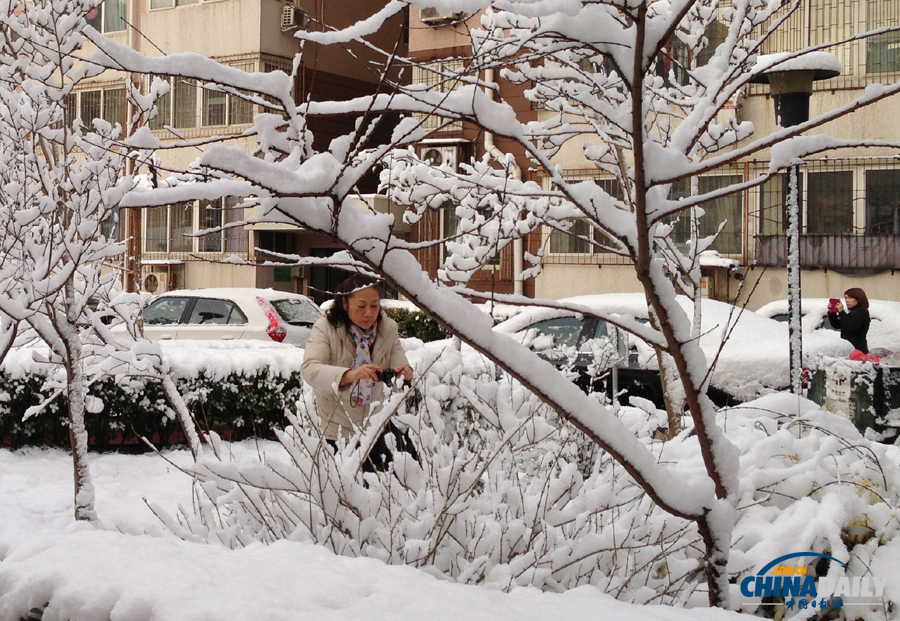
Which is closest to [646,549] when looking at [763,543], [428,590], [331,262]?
[763,543]

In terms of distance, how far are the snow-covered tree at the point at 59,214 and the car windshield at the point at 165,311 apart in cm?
678

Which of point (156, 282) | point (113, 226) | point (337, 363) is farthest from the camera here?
point (156, 282)

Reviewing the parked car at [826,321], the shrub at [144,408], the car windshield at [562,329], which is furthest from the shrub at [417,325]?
the shrub at [144,408]

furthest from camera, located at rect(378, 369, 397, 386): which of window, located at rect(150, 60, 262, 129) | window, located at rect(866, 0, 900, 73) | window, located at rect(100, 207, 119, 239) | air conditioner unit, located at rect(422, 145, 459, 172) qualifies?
window, located at rect(150, 60, 262, 129)

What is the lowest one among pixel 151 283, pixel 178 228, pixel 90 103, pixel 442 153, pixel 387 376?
pixel 387 376

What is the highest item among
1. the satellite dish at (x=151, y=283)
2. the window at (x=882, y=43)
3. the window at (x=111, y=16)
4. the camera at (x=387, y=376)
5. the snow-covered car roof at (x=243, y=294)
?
the window at (x=111, y=16)

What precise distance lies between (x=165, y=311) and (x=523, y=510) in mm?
10952

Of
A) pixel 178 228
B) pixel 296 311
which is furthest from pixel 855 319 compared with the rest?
pixel 178 228

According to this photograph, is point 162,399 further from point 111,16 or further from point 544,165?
point 111,16

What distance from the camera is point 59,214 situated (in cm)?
598

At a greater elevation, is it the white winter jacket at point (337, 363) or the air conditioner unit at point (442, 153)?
the air conditioner unit at point (442, 153)

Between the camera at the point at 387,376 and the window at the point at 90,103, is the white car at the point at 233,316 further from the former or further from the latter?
the window at the point at 90,103

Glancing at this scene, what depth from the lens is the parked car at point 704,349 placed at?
8.97 m

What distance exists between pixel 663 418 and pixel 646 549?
7.26 feet
